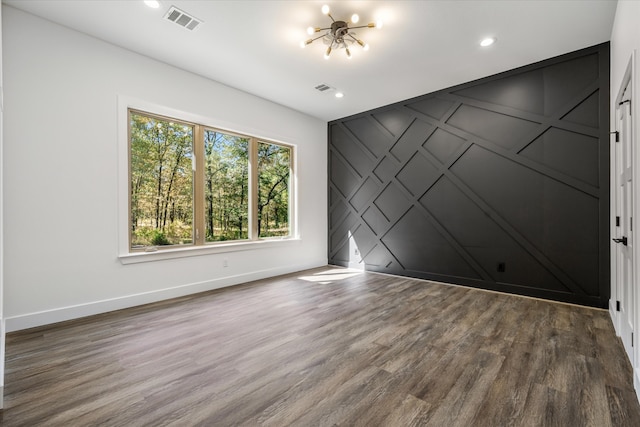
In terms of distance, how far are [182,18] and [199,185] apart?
210cm

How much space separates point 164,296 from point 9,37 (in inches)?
123

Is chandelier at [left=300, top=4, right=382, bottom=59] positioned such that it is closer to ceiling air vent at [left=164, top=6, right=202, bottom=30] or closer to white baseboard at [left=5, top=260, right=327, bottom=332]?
ceiling air vent at [left=164, top=6, right=202, bottom=30]

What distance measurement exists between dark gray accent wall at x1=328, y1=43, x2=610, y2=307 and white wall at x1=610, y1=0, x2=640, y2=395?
1.13ft

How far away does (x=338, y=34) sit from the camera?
10.1 ft

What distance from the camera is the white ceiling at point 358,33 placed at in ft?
9.09

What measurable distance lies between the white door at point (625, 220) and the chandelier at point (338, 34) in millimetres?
2361

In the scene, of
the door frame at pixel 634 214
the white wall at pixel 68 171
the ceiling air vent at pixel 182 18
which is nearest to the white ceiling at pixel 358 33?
the ceiling air vent at pixel 182 18

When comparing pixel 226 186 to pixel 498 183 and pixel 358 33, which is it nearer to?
pixel 358 33

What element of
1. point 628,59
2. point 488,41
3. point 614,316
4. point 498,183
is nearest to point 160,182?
point 488,41

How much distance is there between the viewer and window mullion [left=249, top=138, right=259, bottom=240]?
4.97 metres

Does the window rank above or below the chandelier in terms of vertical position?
below

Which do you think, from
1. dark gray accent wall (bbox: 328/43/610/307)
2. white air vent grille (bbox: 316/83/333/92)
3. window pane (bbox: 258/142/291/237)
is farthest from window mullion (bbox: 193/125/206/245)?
dark gray accent wall (bbox: 328/43/610/307)

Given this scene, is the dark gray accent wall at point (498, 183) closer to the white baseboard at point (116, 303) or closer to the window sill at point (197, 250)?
the window sill at point (197, 250)

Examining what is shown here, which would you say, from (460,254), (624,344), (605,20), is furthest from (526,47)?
(624,344)
